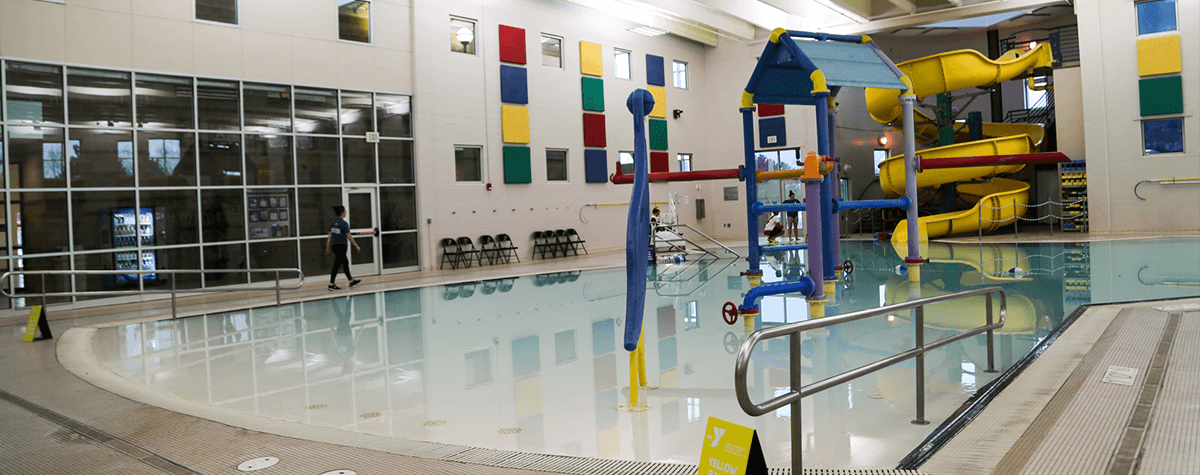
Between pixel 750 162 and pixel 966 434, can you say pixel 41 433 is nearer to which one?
pixel 966 434

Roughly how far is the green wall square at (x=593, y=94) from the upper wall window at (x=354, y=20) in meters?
6.43

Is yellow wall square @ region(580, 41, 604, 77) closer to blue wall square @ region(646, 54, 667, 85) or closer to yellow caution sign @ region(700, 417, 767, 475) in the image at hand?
blue wall square @ region(646, 54, 667, 85)

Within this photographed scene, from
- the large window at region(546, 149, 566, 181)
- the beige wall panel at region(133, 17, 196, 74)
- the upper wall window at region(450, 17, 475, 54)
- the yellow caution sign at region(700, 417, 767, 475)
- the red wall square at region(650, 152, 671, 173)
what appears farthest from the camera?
the red wall square at region(650, 152, 671, 173)

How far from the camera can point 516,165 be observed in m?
17.8

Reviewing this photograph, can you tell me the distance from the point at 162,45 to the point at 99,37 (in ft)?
2.96

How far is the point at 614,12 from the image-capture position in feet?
64.6

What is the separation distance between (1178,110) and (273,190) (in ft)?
68.6

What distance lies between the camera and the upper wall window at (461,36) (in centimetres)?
1661

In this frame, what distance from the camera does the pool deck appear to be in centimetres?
290

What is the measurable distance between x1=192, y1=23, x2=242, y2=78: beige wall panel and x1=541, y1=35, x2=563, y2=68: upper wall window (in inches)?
306

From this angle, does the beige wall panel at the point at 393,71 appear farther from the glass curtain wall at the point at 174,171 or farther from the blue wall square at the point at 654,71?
the blue wall square at the point at 654,71

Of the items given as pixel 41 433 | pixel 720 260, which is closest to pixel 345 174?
pixel 720 260

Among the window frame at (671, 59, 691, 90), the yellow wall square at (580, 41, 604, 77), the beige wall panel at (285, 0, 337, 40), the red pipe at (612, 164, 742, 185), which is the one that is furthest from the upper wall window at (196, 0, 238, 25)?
the window frame at (671, 59, 691, 90)

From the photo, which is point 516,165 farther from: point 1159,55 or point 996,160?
point 1159,55
